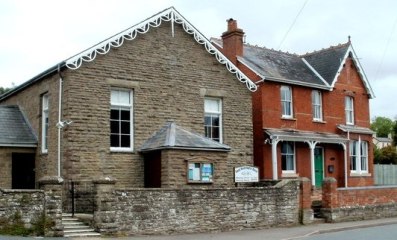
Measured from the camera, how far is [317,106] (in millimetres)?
31391

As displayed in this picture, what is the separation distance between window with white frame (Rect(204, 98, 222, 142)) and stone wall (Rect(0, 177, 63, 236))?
9124 millimetres

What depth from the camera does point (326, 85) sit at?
1235 inches

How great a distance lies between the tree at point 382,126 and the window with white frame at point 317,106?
86.0 metres

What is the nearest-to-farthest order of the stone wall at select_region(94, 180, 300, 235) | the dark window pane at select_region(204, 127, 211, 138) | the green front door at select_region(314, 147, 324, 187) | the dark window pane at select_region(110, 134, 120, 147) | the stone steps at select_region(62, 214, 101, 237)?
1. the stone steps at select_region(62, 214, 101, 237)
2. the stone wall at select_region(94, 180, 300, 235)
3. the dark window pane at select_region(110, 134, 120, 147)
4. the dark window pane at select_region(204, 127, 211, 138)
5. the green front door at select_region(314, 147, 324, 187)

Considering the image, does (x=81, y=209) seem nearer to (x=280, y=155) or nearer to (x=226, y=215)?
(x=226, y=215)

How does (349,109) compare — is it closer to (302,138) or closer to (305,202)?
(302,138)

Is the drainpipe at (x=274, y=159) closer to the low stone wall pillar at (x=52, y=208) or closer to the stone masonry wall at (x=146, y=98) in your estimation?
the stone masonry wall at (x=146, y=98)

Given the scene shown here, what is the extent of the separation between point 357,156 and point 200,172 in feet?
49.7

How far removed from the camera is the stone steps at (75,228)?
16609mm

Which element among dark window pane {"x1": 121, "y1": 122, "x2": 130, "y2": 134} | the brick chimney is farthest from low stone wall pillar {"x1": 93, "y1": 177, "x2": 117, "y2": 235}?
the brick chimney

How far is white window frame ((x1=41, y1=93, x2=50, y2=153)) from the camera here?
22008 millimetres

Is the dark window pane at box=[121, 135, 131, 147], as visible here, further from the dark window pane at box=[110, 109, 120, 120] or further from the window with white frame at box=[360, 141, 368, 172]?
the window with white frame at box=[360, 141, 368, 172]

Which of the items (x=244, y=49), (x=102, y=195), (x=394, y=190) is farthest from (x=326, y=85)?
(x=102, y=195)

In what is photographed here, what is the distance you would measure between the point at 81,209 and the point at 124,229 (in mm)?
2862
